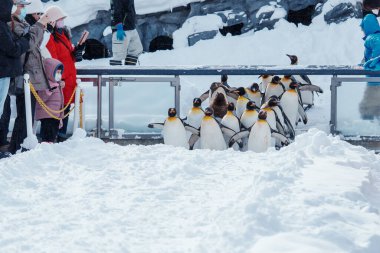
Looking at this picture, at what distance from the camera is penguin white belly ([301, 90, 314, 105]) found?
33.4 ft

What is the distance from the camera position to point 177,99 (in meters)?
8.46

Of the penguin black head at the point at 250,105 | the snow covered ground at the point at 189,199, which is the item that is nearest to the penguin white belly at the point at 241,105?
the penguin black head at the point at 250,105

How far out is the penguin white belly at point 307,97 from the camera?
10.2 metres

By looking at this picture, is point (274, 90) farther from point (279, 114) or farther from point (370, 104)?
point (370, 104)

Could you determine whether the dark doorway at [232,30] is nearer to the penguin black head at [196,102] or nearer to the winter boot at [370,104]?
the penguin black head at [196,102]

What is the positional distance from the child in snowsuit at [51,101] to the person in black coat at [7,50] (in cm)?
65

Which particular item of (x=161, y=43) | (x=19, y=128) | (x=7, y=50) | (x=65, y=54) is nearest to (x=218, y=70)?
(x=65, y=54)

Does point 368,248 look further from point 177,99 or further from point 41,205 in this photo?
point 177,99

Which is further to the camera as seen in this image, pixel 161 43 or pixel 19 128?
pixel 161 43

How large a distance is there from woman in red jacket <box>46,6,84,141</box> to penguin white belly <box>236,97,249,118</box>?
2155 millimetres

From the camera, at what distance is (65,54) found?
24.7ft

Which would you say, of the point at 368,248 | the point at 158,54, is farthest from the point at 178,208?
the point at 158,54

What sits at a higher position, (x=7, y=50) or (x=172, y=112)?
(x=7, y=50)

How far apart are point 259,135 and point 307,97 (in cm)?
223
